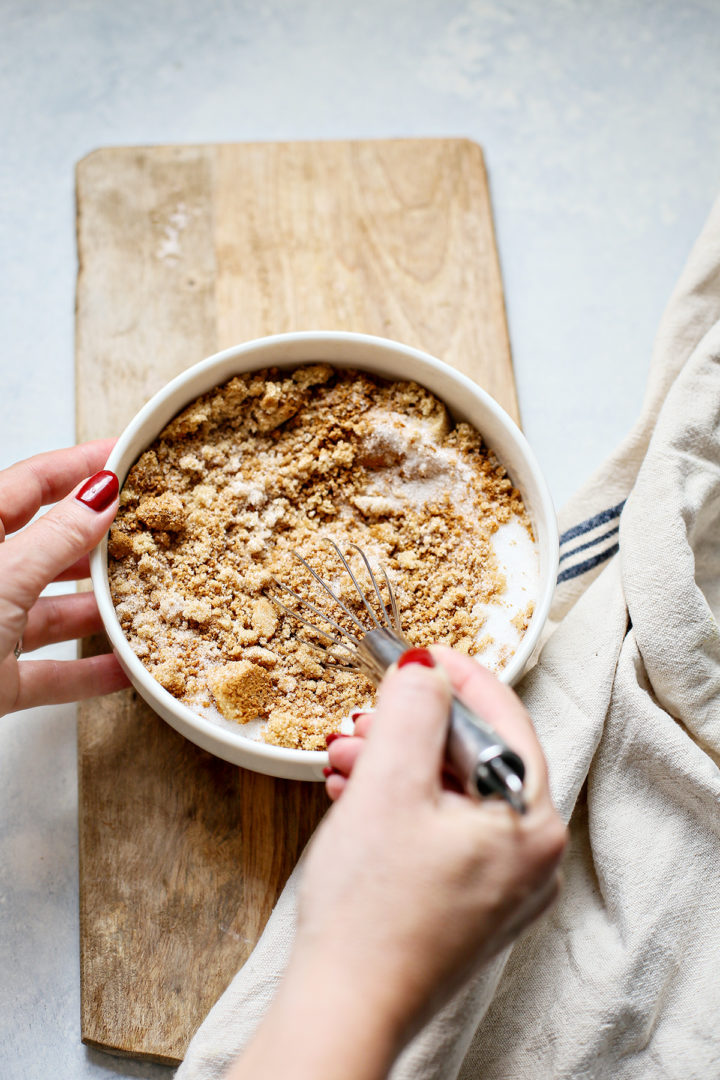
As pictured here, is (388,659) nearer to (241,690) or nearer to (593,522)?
(241,690)

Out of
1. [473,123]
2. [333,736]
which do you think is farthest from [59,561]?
[473,123]

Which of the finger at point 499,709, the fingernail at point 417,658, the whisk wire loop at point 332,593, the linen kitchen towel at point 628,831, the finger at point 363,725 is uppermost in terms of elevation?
the fingernail at point 417,658

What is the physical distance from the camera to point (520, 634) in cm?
76

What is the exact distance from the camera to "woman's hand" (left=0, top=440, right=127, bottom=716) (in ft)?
2.30

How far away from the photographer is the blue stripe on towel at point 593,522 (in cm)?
86

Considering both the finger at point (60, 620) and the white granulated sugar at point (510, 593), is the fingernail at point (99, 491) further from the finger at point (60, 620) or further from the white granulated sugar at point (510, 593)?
the white granulated sugar at point (510, 593)

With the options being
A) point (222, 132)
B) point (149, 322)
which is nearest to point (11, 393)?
point (149, 322)

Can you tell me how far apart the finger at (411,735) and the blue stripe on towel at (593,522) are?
0.39 m

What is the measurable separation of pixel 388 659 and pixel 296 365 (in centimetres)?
33

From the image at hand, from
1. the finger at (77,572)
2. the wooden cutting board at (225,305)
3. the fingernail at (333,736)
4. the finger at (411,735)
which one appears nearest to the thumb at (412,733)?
the finger at (411,735)

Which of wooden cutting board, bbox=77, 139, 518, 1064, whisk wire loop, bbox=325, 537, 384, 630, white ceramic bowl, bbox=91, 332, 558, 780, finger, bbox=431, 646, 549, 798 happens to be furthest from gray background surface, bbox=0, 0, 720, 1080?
finger, bbox=431, 646, 549, 798

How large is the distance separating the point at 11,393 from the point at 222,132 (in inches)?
17.0

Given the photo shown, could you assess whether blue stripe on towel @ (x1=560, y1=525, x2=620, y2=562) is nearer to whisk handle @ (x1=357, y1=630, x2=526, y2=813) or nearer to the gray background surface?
the gray background surface

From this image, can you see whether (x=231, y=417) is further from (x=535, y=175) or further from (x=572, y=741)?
(x=535, y=175)
